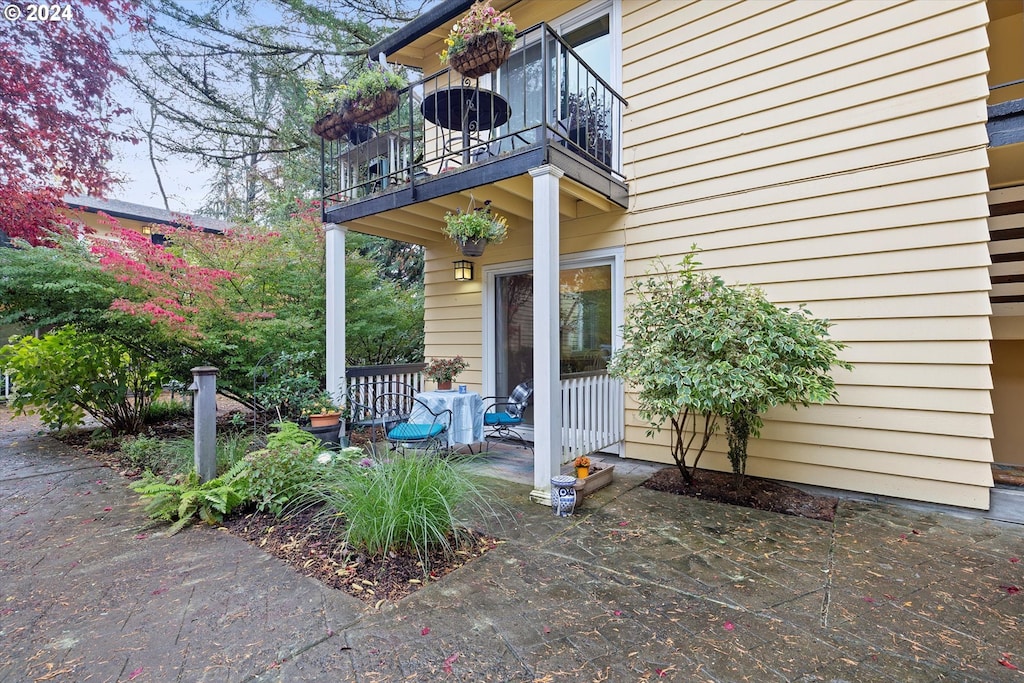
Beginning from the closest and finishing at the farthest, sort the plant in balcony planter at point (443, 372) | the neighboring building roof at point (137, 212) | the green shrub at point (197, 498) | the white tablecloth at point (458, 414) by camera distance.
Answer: the green shrub at point (197, 498) → the white tablecloth at point (458, 414) → the plant in balcony planter at point (443, 372) → the neighboring building roof at point (137, 212)

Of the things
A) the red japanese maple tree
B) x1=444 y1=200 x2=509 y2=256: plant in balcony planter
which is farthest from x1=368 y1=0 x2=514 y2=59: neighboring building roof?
the red japanese maple tree

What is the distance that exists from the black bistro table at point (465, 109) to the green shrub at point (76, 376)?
4.81 m

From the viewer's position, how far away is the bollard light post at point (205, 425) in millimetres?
3424

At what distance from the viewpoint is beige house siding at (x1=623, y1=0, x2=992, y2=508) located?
3.16 metres

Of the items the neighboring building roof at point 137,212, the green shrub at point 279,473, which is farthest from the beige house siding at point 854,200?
the neighboring building roof at point 137,212

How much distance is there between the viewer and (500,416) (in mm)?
4930

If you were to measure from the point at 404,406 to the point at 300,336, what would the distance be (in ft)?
5.70

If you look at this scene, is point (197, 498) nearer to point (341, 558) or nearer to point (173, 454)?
point (341, 558)

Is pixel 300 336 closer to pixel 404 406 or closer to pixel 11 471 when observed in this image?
pixel 404 406

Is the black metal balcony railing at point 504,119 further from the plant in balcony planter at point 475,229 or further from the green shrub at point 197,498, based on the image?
the green shrub at point 197,498

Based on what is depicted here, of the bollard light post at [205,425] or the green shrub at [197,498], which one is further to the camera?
the bollard light post at [205,425]

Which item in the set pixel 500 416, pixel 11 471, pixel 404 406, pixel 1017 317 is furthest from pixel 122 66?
pixel 1017 317

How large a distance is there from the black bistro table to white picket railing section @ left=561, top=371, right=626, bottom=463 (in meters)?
2.49

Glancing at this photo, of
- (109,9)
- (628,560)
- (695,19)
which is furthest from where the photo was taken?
(109,9)
